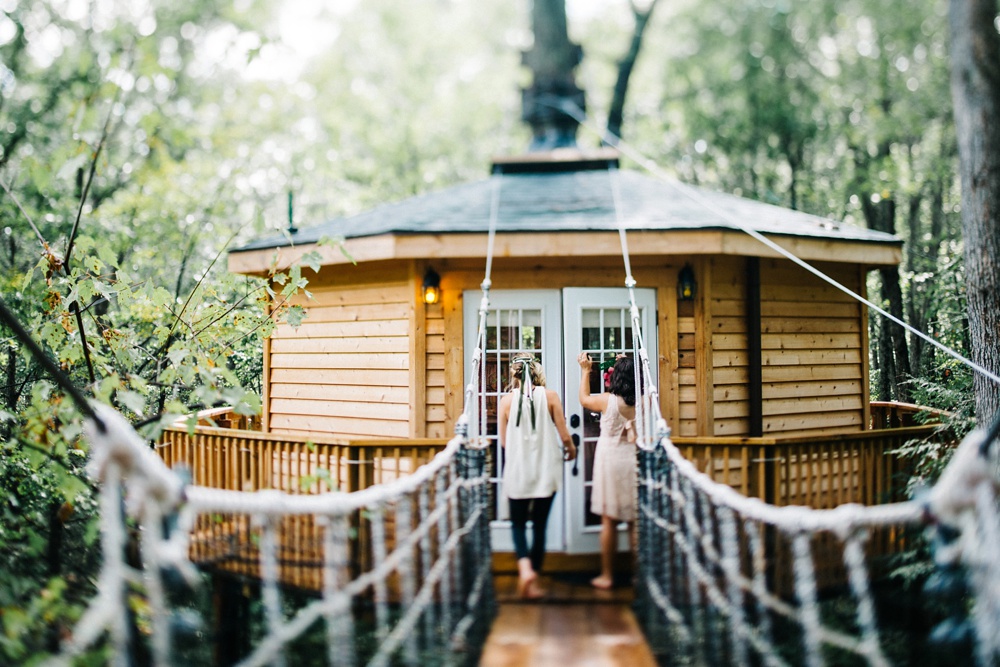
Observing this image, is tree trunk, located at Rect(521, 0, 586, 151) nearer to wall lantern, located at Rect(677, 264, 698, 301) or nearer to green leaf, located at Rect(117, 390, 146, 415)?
wall lantern, located at Rect(677, 264, 698, 301)

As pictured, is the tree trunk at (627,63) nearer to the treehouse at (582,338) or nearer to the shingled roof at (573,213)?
the shingled roof at (573,213)

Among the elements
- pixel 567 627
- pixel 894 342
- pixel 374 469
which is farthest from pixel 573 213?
pixel 894 342

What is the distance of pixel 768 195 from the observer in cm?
1537

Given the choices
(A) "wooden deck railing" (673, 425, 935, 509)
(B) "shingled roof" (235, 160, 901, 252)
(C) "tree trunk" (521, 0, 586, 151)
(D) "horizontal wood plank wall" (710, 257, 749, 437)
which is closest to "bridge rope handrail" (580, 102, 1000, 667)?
(A) "wooden deck railing" (673, 425, 935, 509)

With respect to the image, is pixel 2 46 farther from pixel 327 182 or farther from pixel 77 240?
pixel 77 240

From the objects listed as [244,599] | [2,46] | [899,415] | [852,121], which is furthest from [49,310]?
[852,121]

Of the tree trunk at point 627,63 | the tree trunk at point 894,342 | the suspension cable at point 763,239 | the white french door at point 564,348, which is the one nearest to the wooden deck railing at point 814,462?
the suspension cable at point 763,239

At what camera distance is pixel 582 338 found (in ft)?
17.7

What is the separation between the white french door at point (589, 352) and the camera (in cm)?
514

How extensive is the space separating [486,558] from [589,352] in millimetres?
1912

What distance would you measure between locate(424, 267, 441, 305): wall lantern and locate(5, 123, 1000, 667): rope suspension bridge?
0.58 m

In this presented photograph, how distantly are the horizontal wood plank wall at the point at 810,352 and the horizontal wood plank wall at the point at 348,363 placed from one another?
3172 mm

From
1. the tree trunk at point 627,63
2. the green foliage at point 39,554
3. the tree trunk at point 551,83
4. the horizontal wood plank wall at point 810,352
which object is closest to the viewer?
the green foliage at point 39,554

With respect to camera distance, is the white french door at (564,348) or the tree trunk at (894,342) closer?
the white french door at (564,348)
